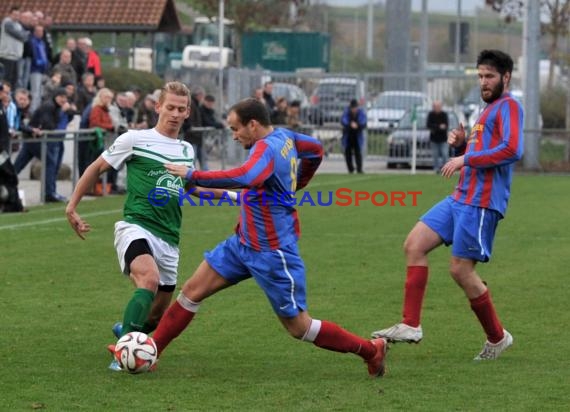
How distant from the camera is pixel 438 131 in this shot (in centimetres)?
3247

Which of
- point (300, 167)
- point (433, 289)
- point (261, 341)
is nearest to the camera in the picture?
point (300, 167)

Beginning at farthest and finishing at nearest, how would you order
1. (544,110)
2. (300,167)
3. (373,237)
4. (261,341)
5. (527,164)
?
(544,110), (527,164), (373,237), (261,341), (300,167)

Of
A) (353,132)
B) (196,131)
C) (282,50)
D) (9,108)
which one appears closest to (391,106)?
(353,132)

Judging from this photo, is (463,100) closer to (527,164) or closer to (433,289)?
(527,164)

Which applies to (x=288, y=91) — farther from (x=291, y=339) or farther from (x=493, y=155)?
(x=493, y=155)

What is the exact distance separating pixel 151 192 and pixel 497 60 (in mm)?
2341

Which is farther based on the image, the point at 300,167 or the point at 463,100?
the point at 463,100

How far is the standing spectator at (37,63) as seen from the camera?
27609 mm

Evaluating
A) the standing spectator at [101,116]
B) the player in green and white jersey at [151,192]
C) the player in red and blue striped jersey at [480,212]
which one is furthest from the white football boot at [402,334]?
the standing spectator at [101,116]

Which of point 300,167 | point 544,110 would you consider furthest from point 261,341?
point 544,110

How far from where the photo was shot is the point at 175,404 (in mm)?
7809

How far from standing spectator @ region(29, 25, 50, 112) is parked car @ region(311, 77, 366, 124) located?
1125 cm

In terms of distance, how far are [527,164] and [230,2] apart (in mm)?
24113

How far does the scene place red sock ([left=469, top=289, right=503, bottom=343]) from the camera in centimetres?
936
